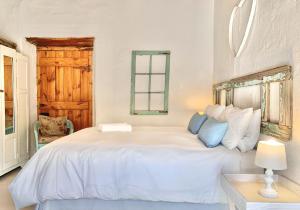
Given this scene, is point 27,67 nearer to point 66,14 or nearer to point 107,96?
point 66,14

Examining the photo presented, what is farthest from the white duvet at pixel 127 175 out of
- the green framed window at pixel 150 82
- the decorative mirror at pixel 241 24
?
the green framed window at pixel 150 82

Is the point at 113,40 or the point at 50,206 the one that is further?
the point at 113,40

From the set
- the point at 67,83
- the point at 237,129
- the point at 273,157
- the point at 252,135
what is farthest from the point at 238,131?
the point at 67,83

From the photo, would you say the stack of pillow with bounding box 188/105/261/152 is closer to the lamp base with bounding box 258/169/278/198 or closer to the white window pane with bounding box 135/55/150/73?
the lamp base with bounding box 258/169/278/198

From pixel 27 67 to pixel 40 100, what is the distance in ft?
2.93

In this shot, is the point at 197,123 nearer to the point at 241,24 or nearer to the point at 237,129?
the point at 237,129

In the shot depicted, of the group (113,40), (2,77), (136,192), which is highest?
(113,40)

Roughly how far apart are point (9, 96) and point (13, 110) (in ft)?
0.76

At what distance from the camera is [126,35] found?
13.9 ft

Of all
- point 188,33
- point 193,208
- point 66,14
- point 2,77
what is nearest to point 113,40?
point 66,14

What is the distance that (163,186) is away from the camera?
214 cm

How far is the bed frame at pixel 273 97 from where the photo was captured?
→ 70.6 inches

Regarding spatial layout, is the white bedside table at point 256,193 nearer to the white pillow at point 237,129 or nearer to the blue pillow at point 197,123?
the white pillow at point 237,129

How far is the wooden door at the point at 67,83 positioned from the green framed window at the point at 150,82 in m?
1.18
